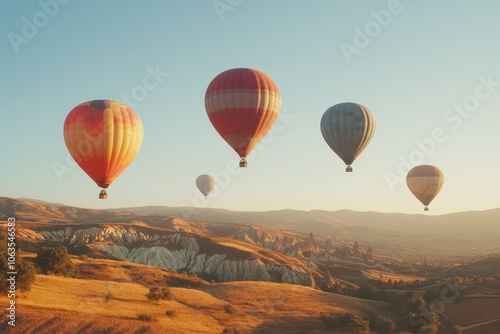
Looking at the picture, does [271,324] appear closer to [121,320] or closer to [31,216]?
[121,320]

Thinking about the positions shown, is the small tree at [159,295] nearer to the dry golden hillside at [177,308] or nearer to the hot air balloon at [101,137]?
the dry golden hillside at [177,308]

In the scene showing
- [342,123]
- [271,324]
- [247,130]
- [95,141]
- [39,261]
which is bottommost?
[271,324]

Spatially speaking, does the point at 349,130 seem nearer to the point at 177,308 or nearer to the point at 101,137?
the point at 177,308

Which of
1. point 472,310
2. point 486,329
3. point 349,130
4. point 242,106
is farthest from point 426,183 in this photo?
point 242,106

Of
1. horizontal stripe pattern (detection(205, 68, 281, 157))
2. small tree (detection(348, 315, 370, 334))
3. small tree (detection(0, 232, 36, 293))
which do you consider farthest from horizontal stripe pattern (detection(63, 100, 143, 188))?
small tree (detection(348, 315, 370, 334))

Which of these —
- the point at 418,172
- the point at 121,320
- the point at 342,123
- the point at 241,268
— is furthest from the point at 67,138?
the point at 418,172

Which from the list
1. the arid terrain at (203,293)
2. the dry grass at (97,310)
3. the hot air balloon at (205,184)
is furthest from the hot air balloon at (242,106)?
the hot air balloon at (205,184)
